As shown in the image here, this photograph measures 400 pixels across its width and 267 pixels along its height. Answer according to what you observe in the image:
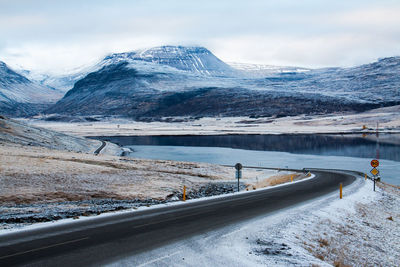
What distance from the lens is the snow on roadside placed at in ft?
42.3

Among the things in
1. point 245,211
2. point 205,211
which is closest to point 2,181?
point 205,211

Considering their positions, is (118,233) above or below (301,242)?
above

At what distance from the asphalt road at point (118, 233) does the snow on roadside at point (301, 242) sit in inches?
29.9

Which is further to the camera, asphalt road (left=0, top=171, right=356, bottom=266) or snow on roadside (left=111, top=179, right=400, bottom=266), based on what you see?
snow on roadside (left=111, top=179, right=400, bottom=266)

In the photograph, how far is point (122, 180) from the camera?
33.4 metres

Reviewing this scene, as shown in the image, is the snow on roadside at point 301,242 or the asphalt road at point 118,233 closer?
the asphalt road at point 118,233

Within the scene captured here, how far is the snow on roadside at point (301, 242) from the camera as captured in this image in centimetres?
1289

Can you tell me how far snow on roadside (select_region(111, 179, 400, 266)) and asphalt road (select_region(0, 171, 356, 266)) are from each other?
2.49ft

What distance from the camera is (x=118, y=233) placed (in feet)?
49.7

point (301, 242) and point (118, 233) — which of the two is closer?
point (118, 233)

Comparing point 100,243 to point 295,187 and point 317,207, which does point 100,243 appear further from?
point 295,187

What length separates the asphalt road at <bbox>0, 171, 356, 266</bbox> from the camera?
12.2 meters

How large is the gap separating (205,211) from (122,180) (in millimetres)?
14720

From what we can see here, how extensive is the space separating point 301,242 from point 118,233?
7.05 metres
